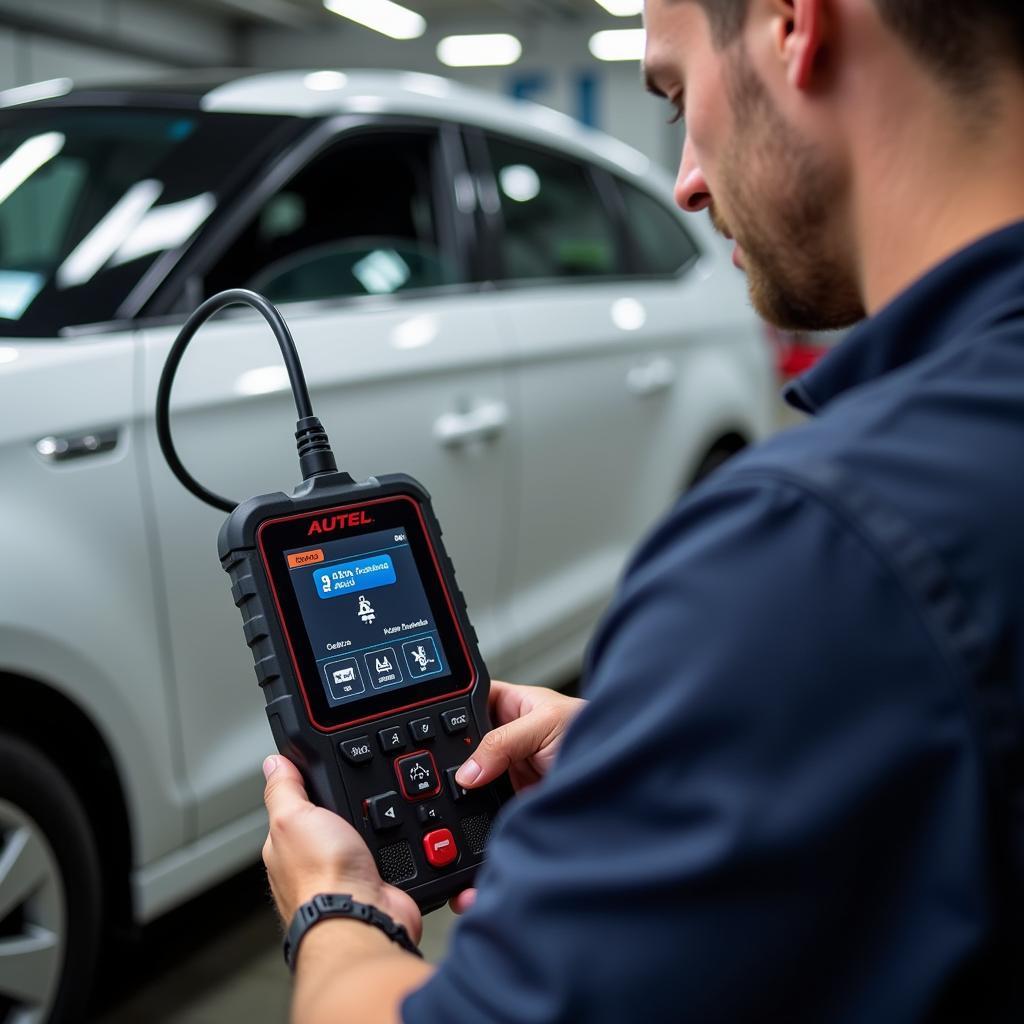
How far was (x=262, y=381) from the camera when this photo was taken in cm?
166

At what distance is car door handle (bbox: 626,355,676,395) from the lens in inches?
103

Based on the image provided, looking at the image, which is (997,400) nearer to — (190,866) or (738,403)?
(190,866)

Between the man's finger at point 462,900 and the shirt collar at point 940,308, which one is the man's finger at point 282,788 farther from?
the shirt collar at point 940,308

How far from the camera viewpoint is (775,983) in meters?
0.44

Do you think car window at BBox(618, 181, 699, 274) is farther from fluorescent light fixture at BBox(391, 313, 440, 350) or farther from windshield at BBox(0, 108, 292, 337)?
windshield at BBox(0, 108, 292, 337)

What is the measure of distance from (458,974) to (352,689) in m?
0.37

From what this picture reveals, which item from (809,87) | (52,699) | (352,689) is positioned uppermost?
(809,87)

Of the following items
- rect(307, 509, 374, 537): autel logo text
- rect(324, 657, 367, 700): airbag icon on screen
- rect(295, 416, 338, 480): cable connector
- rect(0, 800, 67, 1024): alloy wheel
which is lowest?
rect(0, 800, 67, 1024): alloy wheel

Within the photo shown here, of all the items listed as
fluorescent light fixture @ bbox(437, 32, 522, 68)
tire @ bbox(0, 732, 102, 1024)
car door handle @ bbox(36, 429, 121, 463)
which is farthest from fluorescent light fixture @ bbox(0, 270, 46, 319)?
fluorescent light fixture @ bbox(437, 32, 522, 68)

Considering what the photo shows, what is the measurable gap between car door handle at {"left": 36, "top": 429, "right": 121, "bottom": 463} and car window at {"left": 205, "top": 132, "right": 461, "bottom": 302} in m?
0.48

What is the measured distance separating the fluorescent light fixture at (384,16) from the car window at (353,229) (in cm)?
865

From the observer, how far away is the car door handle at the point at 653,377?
103 inches

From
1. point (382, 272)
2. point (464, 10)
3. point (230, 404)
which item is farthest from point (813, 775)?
point (464, 10)

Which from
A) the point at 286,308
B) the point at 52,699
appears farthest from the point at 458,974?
the point at 286,308
